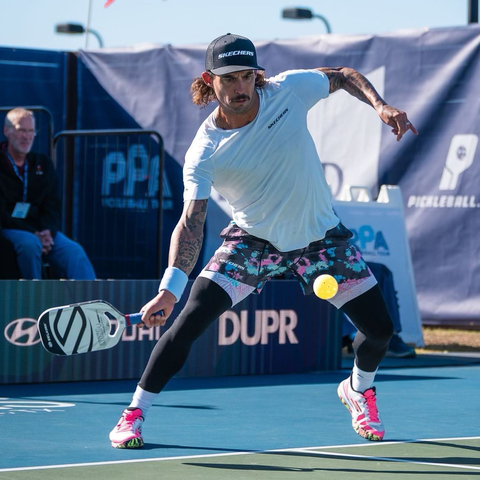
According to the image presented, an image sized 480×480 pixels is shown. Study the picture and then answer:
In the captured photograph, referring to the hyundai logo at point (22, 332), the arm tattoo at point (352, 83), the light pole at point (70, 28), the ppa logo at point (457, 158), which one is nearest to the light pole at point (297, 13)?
the light pole at point (70, 28)

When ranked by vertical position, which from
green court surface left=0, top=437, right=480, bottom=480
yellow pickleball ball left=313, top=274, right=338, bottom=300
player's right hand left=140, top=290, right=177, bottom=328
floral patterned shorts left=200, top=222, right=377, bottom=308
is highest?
floral patterned shorts left=200, top=222, right=377, bottom=308

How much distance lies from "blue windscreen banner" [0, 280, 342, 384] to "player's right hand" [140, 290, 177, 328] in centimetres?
341

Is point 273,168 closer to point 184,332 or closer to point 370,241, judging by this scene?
point 184,332

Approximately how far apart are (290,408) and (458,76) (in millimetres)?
5947

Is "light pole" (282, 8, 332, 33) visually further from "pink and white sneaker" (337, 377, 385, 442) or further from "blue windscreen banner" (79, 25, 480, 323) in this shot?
"pink and white sneaker" (337, 377, 385, 442)

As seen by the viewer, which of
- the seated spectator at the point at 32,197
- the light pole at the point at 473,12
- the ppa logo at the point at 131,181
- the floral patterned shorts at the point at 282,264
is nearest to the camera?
the floral patterned shorts at the point at 282,264

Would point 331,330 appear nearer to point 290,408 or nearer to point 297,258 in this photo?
point 290,408

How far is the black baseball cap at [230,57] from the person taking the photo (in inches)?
208

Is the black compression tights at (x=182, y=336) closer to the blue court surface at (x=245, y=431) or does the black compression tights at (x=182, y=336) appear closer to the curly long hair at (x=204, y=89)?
the blue court surface at (x=245, y=431)

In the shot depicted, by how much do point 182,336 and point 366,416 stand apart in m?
1.10

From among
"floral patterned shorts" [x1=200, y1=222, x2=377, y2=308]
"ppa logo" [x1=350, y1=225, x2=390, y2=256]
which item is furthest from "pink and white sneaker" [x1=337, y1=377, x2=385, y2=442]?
"ppa logo" [x1=350, y1=225, x2=390, y2=256]

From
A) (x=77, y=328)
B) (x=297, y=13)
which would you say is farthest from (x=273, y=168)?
(x=297, y=13)

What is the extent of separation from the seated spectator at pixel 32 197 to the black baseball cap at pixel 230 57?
451 centimetres

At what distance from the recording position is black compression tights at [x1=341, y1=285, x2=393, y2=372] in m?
5.72
